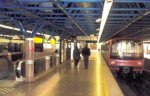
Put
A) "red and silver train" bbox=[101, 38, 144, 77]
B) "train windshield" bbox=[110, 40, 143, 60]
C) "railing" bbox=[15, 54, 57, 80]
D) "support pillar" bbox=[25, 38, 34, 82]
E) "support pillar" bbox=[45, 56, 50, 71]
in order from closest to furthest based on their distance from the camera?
"railing" bbox=[15, 54, 57, 80] < "support pillar" bbox=[25, 38, 34, 82] < "support pillar" bbox=[45, 56, 50, 71] < "red and silver train" bbox=[101, 38, 144, 77] < "train windshield" bbox=[110, 40, 143, 60]

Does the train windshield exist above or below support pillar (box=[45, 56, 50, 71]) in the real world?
above

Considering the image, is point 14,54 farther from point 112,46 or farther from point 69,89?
point 69,89

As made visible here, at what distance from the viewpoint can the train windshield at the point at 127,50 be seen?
24.9 meters

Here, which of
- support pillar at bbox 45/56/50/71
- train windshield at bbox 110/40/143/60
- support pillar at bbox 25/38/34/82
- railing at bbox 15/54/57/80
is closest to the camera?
railing at bbox 15/54/57/80

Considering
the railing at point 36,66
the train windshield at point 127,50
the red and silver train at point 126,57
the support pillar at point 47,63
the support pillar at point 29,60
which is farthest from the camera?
the train windshield at point 127,50

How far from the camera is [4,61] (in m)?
19.7

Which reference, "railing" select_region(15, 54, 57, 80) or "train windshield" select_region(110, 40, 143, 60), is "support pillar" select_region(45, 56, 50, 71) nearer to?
"railing" select_region(15, 54, 57, 80)

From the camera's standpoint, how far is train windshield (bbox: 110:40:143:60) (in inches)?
981

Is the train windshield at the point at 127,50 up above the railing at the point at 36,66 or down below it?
above

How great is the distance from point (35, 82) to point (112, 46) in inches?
392

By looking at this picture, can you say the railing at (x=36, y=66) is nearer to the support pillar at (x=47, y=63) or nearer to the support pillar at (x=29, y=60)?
the support pillar at (x=47, y=63)

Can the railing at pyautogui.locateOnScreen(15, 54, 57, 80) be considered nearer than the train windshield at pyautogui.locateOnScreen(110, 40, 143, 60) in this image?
Yes

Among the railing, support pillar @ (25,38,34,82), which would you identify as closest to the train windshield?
the railing

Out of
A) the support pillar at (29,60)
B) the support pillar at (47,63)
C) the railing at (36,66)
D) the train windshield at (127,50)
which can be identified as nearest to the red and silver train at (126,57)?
the train windshield at (127,50)
